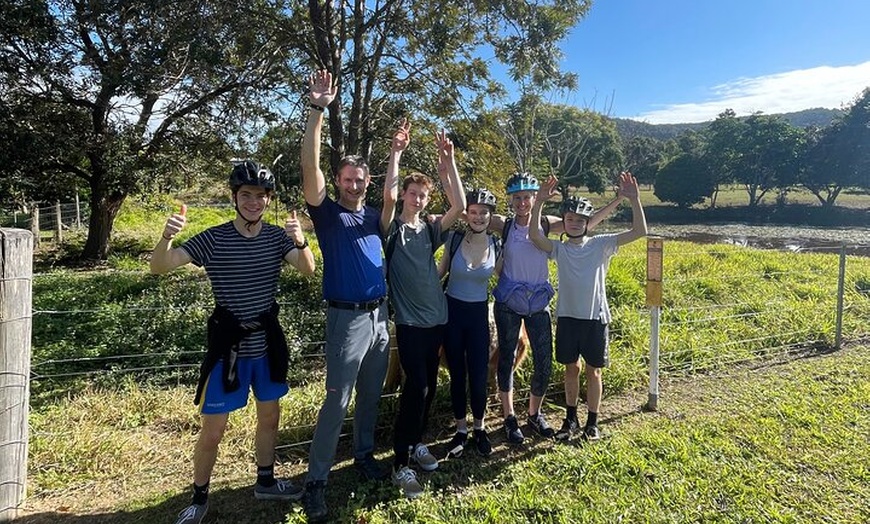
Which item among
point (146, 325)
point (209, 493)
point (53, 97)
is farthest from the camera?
point (53, 97)

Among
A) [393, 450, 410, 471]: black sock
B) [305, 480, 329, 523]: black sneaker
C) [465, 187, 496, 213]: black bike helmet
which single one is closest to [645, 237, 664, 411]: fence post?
[465, 187, 496, 213]: black bike helmet

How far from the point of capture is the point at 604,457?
3162 millimetres

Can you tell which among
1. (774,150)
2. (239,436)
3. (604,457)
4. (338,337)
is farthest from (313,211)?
(774,150)

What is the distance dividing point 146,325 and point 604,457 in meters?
5.17

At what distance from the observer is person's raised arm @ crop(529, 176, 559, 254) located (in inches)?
127

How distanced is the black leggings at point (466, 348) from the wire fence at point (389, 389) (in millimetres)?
660

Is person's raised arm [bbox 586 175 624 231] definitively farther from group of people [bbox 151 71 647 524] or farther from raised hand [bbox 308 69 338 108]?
raised hand [bbox 308 69 338 108]

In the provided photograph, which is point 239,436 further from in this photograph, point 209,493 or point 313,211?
point 313,211

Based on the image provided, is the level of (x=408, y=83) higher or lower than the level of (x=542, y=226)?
higher

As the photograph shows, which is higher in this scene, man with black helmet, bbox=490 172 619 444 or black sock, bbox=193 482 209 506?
man with black helmet, bbox=490 172 619 444

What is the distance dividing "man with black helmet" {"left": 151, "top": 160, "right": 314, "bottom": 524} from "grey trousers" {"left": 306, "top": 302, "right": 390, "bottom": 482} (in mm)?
270

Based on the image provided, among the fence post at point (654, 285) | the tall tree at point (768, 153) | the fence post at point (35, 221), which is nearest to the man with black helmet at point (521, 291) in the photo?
the fence post at point (654, 285)

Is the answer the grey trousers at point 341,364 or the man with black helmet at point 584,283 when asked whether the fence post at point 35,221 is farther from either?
the man with black helmet at point 584,283

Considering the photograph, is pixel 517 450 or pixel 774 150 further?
pixel 774 150
